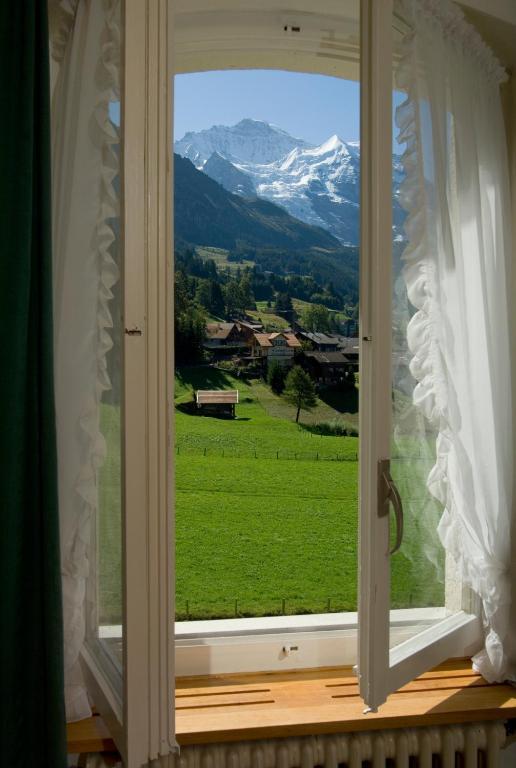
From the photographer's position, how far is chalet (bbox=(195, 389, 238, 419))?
2.29 meters

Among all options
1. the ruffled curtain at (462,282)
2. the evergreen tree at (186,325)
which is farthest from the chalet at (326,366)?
the ruffled curtain at (462,282)

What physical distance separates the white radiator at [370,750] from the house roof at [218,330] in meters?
1.25

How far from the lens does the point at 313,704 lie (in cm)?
160

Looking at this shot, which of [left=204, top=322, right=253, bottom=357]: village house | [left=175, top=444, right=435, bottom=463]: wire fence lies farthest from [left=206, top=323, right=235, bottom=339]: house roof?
[left=175, top=444, right=435, bottom=463]: wire fence

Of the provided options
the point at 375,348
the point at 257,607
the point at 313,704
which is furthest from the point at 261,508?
the point at 375,348

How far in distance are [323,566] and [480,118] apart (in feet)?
4.89

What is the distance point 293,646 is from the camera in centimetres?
181

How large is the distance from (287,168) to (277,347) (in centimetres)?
72

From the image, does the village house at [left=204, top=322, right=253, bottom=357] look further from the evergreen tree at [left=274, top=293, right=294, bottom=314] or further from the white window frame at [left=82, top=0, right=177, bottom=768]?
the white window frame at [left=82, top=0, right=177, bottom=768]

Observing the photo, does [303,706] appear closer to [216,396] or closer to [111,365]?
[111,365]

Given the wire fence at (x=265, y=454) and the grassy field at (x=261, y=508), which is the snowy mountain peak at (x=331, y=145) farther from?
the wire fence at (x=265, y=454)

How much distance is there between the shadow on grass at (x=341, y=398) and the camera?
2377 mm

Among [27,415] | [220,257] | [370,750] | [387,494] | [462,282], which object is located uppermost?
[220,257]

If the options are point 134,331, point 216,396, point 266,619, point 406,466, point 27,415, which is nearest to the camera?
point 134,331
